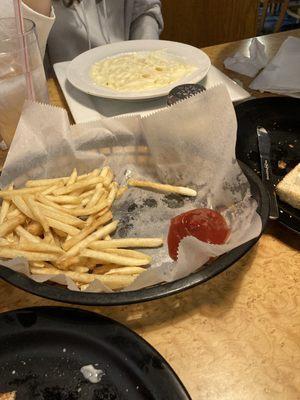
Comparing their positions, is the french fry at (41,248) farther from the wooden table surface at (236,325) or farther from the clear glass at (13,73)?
the clear glass at (13,73)

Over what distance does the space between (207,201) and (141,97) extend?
525mm

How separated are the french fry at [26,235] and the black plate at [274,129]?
0.62 m

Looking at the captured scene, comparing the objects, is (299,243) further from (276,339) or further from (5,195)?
(5,195)

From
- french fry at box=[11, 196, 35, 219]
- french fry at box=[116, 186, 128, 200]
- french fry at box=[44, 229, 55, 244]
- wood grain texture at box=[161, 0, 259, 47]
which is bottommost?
wood grain texture at box=[161, 0, 259, 47]

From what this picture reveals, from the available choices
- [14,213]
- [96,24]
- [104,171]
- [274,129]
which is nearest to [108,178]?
[104,171]

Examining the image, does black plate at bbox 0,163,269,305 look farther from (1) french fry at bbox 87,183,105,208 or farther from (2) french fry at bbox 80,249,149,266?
(1) french fry at bbox 87,183,105,208

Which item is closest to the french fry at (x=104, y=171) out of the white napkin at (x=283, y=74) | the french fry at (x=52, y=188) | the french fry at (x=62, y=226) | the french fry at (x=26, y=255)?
the french fry at (x=52, y=188)

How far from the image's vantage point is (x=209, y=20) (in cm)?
320

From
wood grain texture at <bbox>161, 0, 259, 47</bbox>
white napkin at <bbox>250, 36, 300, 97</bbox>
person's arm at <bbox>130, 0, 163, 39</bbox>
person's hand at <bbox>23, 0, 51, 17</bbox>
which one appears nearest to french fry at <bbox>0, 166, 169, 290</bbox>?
white napkin at <bbox>250, 36, 300, 97</bbox>

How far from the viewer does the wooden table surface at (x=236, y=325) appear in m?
0.73

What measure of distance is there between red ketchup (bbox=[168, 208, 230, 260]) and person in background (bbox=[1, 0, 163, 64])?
1.52m

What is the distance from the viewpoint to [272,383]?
72 centimetres

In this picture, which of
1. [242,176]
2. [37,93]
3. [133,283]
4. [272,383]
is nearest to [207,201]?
[242,176]

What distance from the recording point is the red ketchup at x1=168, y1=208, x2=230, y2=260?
914 mm
